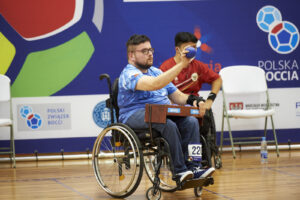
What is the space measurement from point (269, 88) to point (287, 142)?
27.5 inches

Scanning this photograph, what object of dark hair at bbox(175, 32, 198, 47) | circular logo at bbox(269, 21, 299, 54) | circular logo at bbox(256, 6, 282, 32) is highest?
circular logo at bbox(256, 6, 282, 32)

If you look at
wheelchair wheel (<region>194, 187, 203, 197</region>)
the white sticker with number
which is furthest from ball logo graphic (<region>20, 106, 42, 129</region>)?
the white sticker with number

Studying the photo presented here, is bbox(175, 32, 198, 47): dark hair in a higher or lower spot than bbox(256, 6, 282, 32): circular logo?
lower

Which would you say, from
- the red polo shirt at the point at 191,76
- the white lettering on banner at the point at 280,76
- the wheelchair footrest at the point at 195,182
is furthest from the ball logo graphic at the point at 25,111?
the wheelchair footrest at the point at 195,182

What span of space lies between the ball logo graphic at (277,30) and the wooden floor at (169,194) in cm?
135

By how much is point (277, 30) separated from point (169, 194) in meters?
3.29

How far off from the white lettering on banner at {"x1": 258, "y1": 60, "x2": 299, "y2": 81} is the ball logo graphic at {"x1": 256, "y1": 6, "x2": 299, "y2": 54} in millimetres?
150

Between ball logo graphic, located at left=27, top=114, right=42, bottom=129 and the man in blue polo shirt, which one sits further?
ball logo graphic, located at left=27, top=114, right=42, bottom=129

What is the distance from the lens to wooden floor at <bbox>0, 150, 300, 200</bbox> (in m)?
3.10

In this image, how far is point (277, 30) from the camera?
5703 millimetres

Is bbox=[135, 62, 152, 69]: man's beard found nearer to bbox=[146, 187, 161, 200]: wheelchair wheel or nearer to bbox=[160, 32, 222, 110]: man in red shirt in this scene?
bbox=[146, 187, 161, 200]: wheelchair wheel

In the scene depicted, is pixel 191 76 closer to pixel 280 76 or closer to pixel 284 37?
pixel 280 76

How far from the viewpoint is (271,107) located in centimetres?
566

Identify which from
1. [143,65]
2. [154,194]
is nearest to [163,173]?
[154,194]
